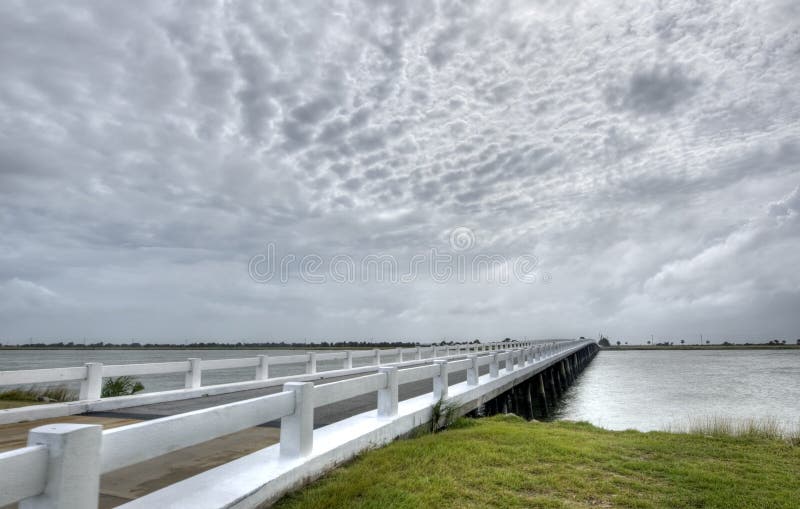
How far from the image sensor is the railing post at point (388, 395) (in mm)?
8359

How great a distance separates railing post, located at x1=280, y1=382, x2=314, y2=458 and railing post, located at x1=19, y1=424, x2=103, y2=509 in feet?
8.61

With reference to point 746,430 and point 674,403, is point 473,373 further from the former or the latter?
point 674,403

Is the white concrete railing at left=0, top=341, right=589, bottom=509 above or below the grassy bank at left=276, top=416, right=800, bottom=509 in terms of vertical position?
above

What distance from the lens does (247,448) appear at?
6.83 meters

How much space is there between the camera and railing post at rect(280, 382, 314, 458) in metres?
5.74

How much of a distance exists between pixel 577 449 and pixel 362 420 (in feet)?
10.2

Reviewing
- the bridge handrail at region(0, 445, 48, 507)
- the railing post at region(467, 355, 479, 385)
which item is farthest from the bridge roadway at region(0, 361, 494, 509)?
the railing post at region(467, 355, 479, 385)

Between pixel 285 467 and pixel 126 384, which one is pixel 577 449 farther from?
pixel 126 384

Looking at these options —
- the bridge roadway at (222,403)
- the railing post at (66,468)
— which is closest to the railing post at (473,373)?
the bridge roadway at (222,403)

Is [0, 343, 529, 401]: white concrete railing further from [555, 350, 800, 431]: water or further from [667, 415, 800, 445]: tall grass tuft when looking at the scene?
[555, 350, 800, 431]: water

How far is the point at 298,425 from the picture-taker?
5.80m

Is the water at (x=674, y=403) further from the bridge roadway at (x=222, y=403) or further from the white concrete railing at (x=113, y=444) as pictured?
the white concrete railing at (x=113, y=444)

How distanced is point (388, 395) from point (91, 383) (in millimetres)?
6484

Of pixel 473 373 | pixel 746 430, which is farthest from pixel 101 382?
pixel 746 430
